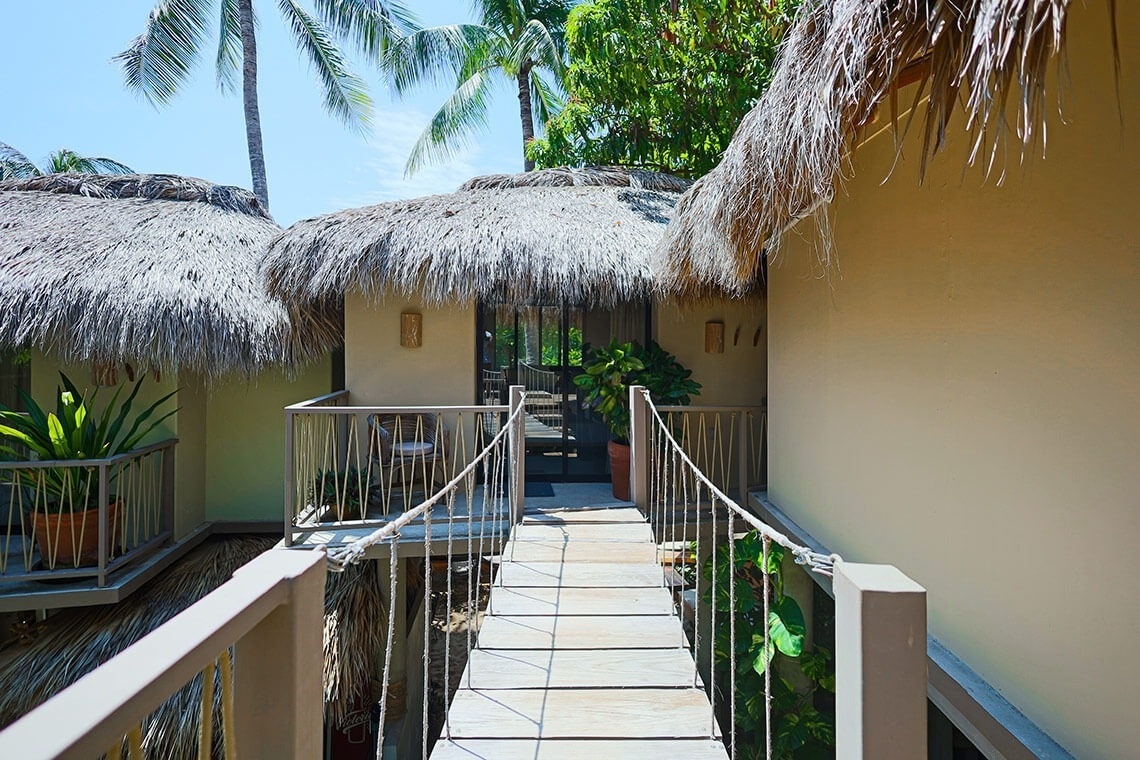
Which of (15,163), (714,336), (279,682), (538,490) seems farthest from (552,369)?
(15,163)

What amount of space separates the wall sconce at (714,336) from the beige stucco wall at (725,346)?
5 cm

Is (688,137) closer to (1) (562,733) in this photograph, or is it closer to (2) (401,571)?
(2) (401,571)

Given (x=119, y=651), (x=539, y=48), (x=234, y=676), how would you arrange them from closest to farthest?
1. (x=234, y=676)
2. (x=119, y=651)
3. (x=539, y=48)

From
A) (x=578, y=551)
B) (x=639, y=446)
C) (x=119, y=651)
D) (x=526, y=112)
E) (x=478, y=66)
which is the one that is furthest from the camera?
(x=478, y=66)

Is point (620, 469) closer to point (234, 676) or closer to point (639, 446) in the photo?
point (639, 446)

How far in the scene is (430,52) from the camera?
1193cm

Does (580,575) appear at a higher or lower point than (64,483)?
lower

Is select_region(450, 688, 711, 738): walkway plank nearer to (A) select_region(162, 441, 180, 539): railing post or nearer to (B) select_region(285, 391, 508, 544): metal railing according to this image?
(B) select_region(285, 391, 508, 544): metal railing

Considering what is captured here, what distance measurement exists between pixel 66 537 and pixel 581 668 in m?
4.32

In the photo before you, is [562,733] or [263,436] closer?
[562,733]

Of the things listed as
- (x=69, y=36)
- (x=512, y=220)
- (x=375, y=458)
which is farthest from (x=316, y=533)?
(x=69, y=36)

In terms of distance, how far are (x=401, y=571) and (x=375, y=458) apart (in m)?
1.14

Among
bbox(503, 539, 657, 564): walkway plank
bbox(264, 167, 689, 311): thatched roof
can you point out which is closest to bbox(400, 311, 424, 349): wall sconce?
bbox(264, 167, 689, 311): thatched roof

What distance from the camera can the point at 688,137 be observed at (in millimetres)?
8000
